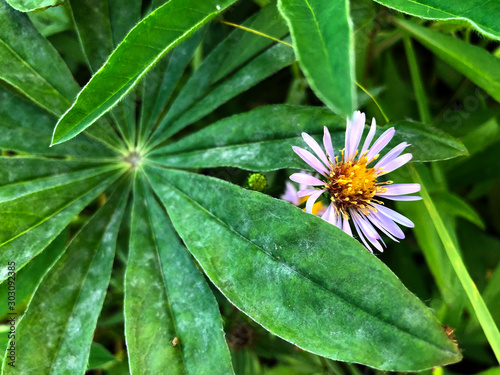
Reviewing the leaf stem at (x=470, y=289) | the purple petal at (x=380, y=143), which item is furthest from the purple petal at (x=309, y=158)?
the leaf stem at (x=470, y=289)

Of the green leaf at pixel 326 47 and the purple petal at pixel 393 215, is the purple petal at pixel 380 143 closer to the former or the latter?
the purple petal at pixel 393 215

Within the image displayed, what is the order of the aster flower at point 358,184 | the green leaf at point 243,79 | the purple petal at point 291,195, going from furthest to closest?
the purple petal at point 291,195 → the green leaf at point 243,79 → the aster flower at point 358,184

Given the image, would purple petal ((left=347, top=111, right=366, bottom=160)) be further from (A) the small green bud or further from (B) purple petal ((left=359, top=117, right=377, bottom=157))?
(A) the small green bud

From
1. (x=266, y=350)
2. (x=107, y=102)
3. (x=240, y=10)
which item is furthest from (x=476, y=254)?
Answer: (x=107, y=102)

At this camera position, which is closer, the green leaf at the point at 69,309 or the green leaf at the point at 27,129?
the green leaf at the point at 69,309

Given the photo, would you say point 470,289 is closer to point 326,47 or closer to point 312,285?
point 312,285

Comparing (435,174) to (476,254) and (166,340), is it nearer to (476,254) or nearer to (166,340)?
(476,254)

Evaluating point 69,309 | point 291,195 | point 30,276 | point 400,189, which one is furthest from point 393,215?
point 30,276
